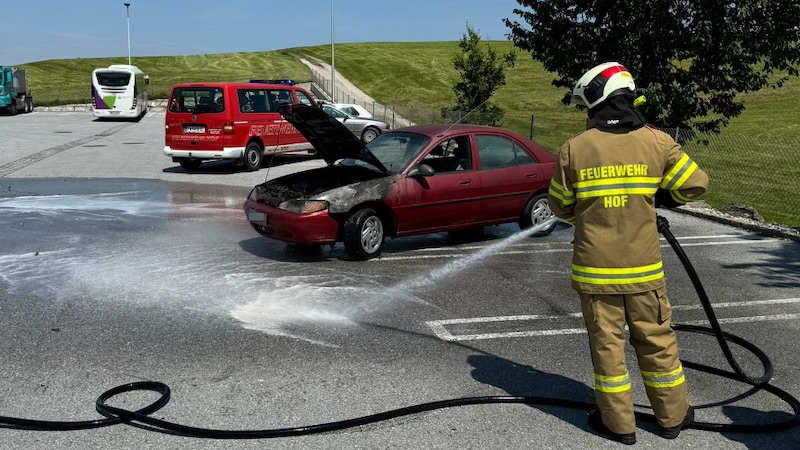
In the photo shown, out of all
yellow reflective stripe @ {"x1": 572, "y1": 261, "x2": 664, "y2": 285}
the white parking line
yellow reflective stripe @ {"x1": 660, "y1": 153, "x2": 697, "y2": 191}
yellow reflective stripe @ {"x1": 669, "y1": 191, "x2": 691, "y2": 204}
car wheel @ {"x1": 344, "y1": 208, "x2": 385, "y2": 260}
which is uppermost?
yellow reflective stripe @ {"x1": 660, "y1": 153, "x2": 697, "y2": 191}

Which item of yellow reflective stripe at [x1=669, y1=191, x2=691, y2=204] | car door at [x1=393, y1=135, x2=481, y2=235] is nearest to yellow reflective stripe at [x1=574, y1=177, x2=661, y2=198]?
yellow reflective stripe at [x1=669, y1=191, x2=691, y2=204]

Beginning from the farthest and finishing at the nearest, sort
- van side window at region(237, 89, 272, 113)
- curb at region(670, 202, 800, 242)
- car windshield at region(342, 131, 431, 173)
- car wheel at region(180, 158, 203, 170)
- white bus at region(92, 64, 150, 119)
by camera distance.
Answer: white bus at region(92, 64, 150, 119) < car wheel at region(180, 158, 203, 170) < van side window at region(237, 89, 272, 113) < curb at region(670, 202, 800, 242) < car windshield at region(342, 131, 431, 173)

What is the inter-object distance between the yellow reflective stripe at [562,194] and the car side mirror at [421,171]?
4.41 meters

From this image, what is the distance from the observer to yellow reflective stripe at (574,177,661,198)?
12.9 ft

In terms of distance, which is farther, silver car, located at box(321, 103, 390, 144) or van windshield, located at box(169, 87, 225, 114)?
silver car, located at box(321, 103, 390, 144)

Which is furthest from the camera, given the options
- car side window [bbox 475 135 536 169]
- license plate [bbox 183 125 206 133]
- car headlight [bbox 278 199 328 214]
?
license plate [bbox 183 125 206 133]

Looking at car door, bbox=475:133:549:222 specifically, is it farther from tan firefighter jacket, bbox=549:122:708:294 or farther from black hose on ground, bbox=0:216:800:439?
tan firefighter jacket, bbox=549:122:708:294

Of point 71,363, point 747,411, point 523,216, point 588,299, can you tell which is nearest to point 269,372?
point 71,363

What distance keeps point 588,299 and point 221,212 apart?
27.0 ft

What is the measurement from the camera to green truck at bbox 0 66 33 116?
38.6 m

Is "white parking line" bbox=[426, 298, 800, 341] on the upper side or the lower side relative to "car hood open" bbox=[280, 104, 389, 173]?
lower

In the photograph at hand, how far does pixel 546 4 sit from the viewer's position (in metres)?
16.1

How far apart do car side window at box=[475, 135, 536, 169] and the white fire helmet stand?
5293 millimetres

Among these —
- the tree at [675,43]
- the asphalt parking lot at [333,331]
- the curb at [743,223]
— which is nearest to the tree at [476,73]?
the tree at [675,43]
